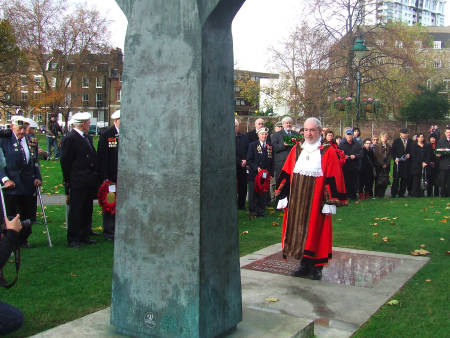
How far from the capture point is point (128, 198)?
3984 mm

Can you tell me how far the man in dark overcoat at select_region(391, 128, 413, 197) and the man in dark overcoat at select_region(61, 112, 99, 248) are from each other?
1065 centimetres

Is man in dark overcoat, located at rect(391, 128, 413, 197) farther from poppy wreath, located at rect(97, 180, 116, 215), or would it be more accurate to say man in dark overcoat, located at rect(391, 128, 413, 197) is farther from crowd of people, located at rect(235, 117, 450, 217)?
poppy wreath, located at rect(97, 180, 116, 215)

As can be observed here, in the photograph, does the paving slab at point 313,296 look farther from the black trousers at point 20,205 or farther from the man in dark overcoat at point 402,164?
the man in dark overcoat at point 402,164

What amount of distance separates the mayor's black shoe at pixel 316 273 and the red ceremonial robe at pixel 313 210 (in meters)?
0.07

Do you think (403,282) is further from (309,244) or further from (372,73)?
(372,73)

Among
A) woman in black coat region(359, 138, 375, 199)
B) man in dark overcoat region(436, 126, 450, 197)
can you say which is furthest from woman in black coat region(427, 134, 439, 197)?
woman in black coat region(359, 138, 375, 199)

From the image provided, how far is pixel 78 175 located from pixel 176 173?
5.14m

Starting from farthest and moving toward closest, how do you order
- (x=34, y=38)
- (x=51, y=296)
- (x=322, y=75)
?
(x=34, y=38)
(x=322, y=75)
(x=51, y=296)

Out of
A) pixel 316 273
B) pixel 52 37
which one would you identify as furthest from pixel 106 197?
pixel 52 37

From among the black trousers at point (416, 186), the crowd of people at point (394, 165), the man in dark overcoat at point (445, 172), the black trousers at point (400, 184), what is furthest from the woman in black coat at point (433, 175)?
the black trousers at point (400, 184)

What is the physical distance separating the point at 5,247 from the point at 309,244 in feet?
12.4

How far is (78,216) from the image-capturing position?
8.46 metres

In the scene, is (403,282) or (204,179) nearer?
(204,179)

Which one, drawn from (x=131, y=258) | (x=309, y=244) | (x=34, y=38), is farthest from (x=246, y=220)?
(x=34, y=38)
